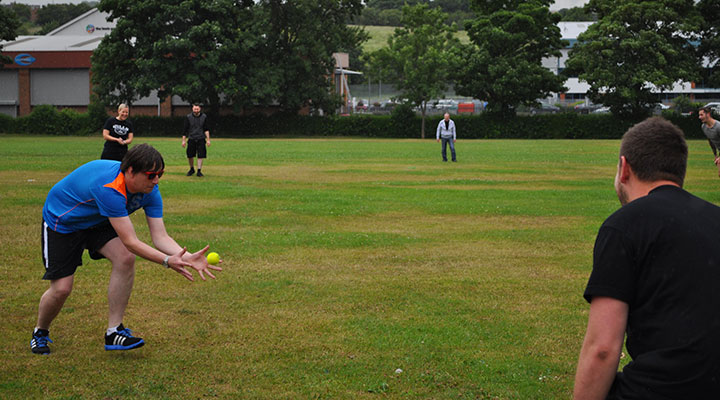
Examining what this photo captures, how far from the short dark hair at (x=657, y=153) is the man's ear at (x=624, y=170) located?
→ 19 millimetres

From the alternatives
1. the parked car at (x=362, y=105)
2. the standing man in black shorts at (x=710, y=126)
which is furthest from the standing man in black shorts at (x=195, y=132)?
the parked car at (x=362, y=105)

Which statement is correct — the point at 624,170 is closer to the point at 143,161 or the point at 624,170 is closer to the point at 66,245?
the point at 143,161

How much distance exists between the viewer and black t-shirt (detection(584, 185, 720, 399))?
9.40 feet

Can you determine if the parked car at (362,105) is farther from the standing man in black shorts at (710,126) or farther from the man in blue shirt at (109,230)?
the man in blue shirt at (109,230)

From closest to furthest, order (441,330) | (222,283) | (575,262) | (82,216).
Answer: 1. (82,216)
2. (441,330)
3. (222,283)
4. (575,262)

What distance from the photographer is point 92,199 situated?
578 centimetres

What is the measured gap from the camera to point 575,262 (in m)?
10.3

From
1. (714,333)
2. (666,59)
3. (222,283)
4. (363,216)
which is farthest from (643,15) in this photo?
(714,333)

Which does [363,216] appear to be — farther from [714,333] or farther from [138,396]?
[714,333]

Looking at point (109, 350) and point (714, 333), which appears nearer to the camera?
point (714, 333)

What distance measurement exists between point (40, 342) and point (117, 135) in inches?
403

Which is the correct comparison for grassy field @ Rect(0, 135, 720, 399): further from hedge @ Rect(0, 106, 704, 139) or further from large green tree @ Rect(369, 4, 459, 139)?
large green tree @ Rect(369, 4, 459, 139)

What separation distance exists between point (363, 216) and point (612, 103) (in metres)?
47.7

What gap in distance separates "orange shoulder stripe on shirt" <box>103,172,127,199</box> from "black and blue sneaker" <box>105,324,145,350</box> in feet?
4.52
